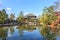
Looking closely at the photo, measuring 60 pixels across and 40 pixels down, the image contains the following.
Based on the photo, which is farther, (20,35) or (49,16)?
(49,16)

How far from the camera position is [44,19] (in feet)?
130

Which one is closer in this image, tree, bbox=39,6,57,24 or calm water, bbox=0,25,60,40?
calm water, bbox=0,25,60,40

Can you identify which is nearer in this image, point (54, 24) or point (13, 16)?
point (54, 24)

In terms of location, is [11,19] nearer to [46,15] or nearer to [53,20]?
[46,15]

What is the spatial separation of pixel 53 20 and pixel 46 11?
4703mm

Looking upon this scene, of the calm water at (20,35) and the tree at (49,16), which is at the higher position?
the tree at (49,16)

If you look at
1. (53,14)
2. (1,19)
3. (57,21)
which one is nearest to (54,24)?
(57,21)

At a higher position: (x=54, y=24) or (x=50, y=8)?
(x=50, y=8)

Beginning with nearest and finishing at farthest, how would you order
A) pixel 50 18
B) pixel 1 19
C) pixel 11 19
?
pixel 50 18 → pixel 1 19 → pixel 11 19

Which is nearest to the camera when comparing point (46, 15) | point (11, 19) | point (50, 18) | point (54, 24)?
point (54, 24)

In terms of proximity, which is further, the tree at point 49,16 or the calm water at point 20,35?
the tree at point 49,16

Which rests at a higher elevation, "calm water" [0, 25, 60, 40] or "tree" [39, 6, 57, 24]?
"tree" [39, 6, 57, 24]

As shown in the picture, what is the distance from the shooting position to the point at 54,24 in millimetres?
34000

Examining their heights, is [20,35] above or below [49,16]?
below
